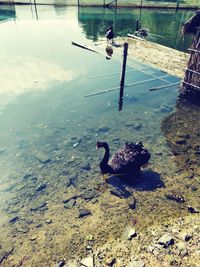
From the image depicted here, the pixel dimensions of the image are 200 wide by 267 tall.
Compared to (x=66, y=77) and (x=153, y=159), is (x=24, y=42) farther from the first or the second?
(x=153, y=159)

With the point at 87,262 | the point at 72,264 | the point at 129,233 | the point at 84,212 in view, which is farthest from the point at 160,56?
the point at 72,264

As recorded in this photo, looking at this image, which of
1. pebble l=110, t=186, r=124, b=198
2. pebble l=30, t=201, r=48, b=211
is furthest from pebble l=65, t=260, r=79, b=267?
pebble l=110, t=186, r=124, b=198

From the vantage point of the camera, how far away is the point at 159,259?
635 cm

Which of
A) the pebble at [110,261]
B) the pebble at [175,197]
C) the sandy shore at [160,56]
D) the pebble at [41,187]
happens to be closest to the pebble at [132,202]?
the pebble at [175,197]

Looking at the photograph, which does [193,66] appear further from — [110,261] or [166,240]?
[110,261]

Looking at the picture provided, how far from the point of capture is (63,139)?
11.4 meters

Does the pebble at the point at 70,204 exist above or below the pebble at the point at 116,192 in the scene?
below

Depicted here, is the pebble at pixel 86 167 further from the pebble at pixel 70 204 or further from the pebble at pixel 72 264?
the pebble at pixel 72 264

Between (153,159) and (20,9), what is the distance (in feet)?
138

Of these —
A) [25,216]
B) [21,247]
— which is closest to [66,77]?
[25,216]

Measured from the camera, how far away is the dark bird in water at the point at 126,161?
916 cm

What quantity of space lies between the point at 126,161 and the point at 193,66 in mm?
8258

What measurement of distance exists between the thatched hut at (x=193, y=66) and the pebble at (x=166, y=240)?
396 inches

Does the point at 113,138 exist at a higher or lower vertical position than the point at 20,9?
lower
